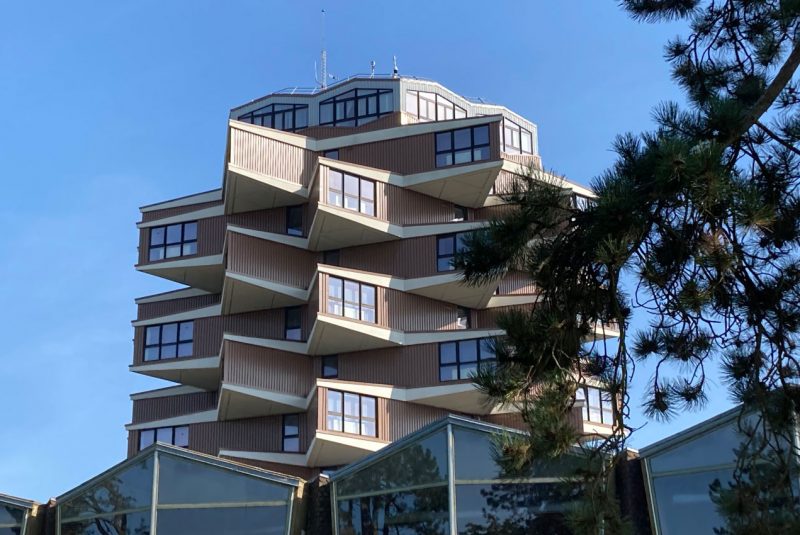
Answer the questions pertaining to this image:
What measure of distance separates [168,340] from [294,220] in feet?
20.9

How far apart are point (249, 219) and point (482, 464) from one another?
82.4 feet

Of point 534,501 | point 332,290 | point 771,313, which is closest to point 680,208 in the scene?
point 771,313

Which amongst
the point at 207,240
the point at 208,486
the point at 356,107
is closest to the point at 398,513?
the point at 208,486

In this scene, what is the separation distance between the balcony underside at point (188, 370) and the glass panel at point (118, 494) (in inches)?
788

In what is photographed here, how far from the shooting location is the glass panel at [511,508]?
2284 cm

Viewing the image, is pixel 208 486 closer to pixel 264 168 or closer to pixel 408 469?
pixel 408 469

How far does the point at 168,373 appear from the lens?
47.1m

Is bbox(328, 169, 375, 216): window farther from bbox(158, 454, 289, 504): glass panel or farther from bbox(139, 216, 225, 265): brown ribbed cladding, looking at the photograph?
bbox(158, 454, 289, 504): glass panel

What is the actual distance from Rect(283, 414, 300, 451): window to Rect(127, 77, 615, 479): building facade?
0.05 meters

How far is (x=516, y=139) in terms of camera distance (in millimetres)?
53062

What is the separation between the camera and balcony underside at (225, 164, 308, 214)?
45.5 metres

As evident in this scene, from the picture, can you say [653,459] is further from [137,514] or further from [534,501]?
[137,514]

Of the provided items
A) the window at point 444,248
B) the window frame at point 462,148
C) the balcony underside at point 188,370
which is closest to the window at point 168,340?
the balcony underside at point 188,370

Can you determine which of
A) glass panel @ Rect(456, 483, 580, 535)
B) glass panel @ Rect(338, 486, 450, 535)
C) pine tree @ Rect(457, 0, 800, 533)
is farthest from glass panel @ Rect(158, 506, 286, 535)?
pine tree @ Rect(457, 0, 800, 533)
